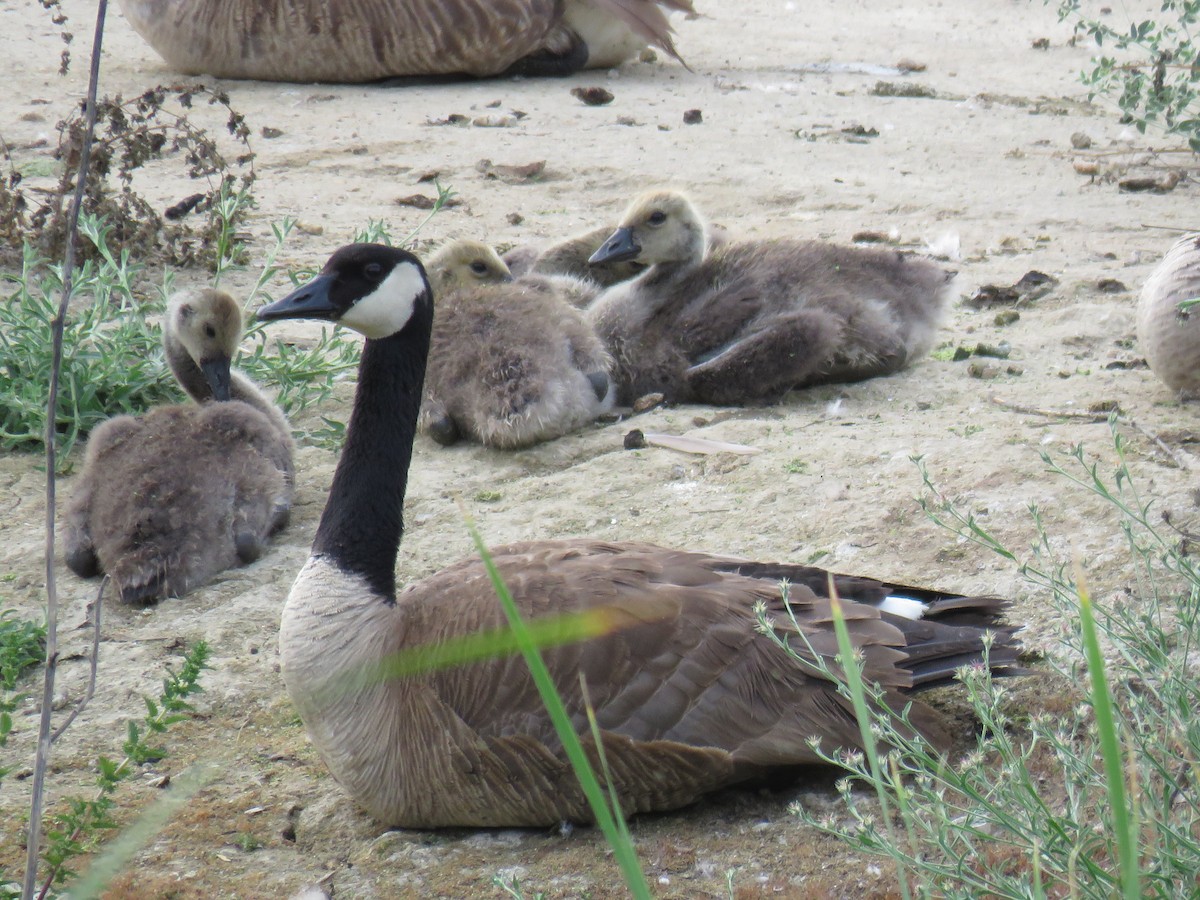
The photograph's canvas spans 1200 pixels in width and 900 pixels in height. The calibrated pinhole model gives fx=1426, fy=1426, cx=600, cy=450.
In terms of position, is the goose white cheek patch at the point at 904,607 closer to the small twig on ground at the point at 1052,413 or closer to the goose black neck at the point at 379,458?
the goose black neck at the point at 379,458

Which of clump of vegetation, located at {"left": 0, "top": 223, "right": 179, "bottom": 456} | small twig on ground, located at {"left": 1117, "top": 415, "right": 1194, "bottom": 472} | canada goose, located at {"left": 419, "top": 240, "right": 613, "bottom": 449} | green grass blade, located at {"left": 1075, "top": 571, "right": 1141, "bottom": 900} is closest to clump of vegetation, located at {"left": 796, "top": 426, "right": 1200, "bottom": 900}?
green grass blade, located at {"left": 1075, "top": 571, "right": 1141, "bottom": 900}

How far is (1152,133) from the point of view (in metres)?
9.80

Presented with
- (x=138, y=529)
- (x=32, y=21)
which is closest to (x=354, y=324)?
(x=138, y=529)

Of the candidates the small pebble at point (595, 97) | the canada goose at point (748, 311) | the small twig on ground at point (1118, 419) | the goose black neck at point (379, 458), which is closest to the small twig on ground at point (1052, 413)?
the small twig on ground at point (1118, 419)

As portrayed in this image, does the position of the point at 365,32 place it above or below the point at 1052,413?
above

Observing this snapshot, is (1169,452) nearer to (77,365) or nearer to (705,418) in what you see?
(705,418)

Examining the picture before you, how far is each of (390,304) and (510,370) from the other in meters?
1.99

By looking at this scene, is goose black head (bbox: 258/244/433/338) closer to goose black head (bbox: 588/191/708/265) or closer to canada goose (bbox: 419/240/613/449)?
canada goose (bbox: 419/240/613/449)

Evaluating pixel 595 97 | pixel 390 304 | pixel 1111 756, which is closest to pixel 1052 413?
pixel 390 304

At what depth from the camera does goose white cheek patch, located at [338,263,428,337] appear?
3.87 metres

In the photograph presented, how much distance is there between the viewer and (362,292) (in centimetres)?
386

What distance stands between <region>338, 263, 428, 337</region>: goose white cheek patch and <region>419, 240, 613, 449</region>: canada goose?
73.9 inches

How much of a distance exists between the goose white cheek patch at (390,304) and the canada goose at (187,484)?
55.9 inches

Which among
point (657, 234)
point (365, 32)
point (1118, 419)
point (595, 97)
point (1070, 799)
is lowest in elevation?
point (1070, 799)
